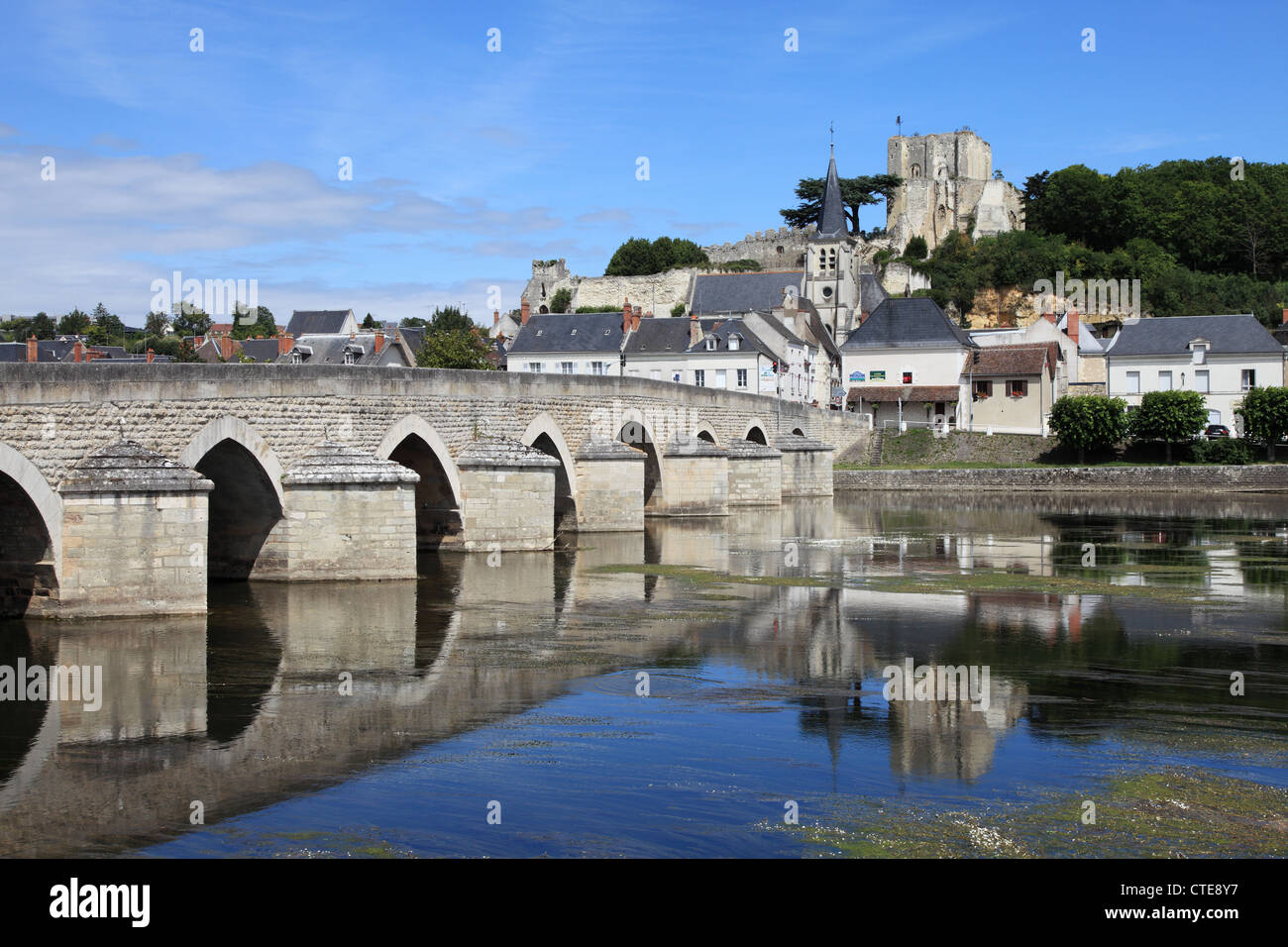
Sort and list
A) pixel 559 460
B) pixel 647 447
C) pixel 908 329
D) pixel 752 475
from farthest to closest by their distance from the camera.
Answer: pixel 908 329 → pixel 752 475 → pixel 647 447 → pixel 559 460

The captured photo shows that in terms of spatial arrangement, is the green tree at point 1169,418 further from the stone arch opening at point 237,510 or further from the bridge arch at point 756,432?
the stone arch opening at point 237,510

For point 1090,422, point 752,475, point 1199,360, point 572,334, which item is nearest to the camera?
point 752,475

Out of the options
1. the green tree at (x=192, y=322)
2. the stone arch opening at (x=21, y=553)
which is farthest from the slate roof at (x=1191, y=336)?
the green tree at (x=192, y=322)

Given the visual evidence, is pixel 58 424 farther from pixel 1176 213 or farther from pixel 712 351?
pixel 1176 213

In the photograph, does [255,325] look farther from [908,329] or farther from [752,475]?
[752,475]

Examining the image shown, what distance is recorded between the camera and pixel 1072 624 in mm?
15992

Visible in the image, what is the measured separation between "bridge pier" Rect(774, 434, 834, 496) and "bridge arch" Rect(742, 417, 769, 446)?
47 cm

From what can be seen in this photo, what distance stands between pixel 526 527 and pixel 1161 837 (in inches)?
656

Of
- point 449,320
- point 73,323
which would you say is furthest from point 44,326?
point 449,320

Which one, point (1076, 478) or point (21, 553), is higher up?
point (1076, 478)

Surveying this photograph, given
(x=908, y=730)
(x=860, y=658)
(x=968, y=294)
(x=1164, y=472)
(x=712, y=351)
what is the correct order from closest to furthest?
(x=908, y=730)
(x=860, y=658)
(x=1164, y=472)
(x=712, y=351)
(x=968, y=294)

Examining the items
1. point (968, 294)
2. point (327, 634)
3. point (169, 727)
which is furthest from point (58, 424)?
point (968, 294)

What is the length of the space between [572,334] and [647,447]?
27.1 m

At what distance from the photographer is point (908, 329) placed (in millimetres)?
56500
